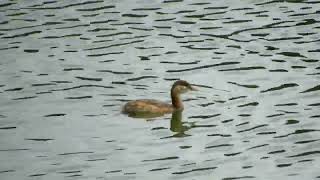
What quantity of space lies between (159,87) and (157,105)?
157cm

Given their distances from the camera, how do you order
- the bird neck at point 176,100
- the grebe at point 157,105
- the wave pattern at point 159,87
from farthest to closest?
the bird neck at point 176,100 < the grebe at point 157,105 < the wave pattern at point 159,87

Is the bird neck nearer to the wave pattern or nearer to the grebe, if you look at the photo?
the grebe

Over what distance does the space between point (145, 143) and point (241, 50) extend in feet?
22.2

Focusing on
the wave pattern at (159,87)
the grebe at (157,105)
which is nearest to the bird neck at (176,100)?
the grebe at (157,105)

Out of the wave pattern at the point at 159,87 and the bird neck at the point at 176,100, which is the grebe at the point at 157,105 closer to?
the bird neck at the point at 176,100

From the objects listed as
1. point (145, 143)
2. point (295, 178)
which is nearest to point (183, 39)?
point (145, 143)

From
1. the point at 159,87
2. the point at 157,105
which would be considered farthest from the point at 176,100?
the point at 159,87

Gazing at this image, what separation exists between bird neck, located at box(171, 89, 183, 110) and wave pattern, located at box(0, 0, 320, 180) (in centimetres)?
30

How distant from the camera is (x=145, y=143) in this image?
20.3m

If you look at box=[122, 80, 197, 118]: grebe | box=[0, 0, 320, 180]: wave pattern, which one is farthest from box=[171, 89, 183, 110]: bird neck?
box=[0, 0, 320, 180]: wave pattern

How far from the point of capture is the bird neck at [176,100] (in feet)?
75.3

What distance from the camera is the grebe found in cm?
2233

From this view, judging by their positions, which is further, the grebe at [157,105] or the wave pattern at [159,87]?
the grebe at [157,105]

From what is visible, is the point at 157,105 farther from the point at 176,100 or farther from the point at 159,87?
the point at 159,87
